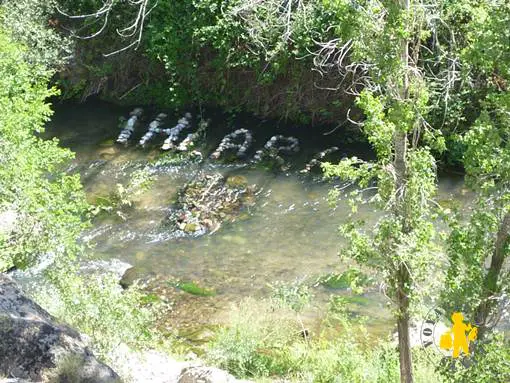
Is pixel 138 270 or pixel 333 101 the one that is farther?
pixel 333 101

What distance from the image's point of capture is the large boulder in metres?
5.58

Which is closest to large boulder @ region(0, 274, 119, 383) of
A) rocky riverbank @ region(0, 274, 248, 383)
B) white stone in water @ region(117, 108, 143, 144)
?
rocky riverbank @ region(0, 274, 248, 383)

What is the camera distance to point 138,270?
1195cm

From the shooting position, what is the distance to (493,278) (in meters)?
6.32

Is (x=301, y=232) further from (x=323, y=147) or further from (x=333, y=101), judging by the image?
(x=333, y=101)

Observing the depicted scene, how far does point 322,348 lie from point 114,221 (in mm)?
5490

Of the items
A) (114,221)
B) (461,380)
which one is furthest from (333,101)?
(461,380)

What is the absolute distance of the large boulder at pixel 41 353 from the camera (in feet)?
18.3

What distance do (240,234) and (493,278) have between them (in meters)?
6.95

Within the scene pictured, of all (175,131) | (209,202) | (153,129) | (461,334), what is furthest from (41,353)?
(153,129)

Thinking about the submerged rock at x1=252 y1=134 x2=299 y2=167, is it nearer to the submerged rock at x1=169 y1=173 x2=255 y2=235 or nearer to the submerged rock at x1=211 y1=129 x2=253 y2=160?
the submerged rock at x1=211 y1=129 x2=253 y2=160

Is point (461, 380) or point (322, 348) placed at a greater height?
point (461, 380)

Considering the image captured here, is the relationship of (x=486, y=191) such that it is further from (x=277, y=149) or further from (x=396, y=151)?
(x=277, y=149)

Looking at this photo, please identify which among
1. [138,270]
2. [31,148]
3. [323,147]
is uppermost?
[31,148]
